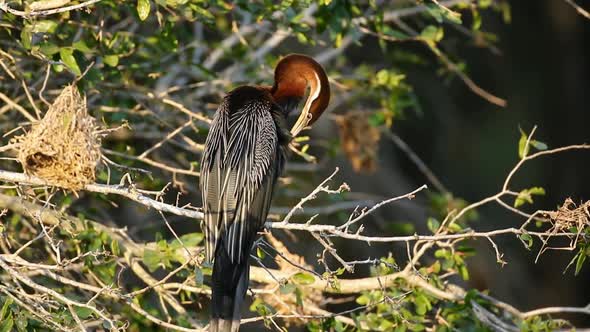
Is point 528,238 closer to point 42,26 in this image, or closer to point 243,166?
point 243,166

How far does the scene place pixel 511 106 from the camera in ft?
36.9

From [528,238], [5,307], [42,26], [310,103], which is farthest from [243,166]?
[528,238]

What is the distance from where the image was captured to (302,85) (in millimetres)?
4328

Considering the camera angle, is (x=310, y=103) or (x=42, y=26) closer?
(x=42, y=26)

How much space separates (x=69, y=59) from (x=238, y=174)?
732mm

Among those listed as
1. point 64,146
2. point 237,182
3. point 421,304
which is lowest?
point 421,304

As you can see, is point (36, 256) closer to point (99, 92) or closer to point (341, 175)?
point (99, 92)

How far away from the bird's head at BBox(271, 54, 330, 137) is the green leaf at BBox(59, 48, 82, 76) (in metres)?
0.94

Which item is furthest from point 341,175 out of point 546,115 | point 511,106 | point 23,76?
point 23,76

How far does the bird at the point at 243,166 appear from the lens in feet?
11.6

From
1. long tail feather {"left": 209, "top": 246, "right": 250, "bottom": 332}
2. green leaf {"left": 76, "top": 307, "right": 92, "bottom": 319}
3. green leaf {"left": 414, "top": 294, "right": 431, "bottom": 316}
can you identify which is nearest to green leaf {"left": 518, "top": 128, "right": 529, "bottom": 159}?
green leaf {"left": 414, "top": 294, "right": 431, "bottom": 316}

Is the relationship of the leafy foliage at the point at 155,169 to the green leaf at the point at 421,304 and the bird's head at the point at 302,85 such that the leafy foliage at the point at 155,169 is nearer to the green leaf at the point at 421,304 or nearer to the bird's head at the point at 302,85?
the green leaf at the point at 421,304

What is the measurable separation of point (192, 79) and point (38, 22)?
1.69m

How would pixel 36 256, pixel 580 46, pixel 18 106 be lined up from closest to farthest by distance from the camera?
pixel 18 106 → pixel 36 256 → pixel 580 46
